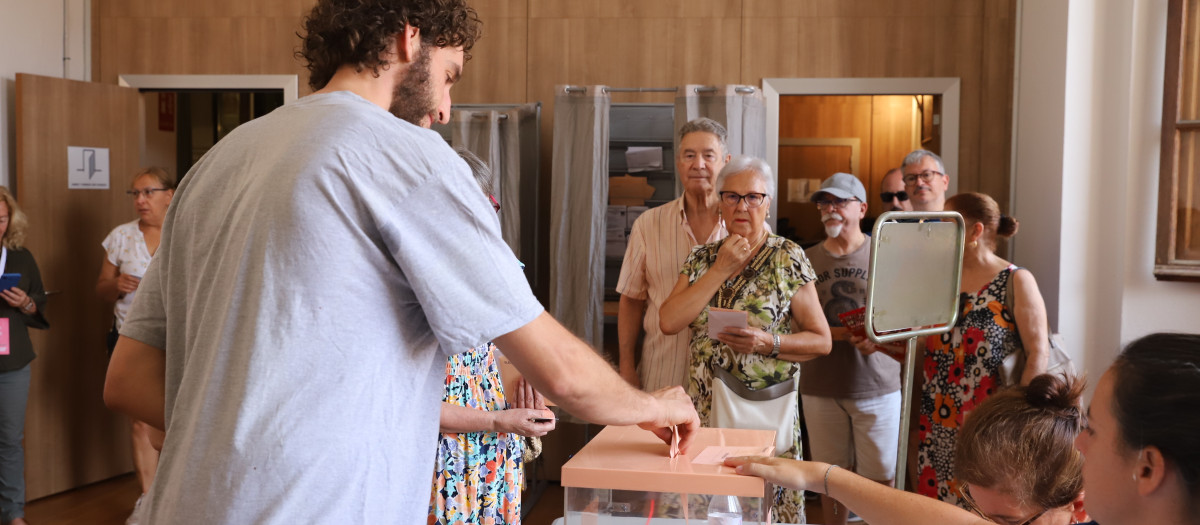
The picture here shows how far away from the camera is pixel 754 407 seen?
272 centimetres

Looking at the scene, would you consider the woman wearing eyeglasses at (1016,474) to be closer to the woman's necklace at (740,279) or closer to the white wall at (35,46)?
the woman's necklace at (740,279)

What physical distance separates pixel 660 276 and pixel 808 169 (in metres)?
3.83

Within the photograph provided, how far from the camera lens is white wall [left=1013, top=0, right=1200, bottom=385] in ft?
11.8

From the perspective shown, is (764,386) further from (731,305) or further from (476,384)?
(476,384)

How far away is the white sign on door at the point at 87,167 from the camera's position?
15.3 ft

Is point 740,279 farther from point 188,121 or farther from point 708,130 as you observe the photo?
point 188,121

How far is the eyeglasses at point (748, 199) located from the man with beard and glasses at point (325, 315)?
1.81 metres

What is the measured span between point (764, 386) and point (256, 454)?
76.9 inches

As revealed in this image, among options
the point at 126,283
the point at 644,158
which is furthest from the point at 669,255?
the point at 126,283

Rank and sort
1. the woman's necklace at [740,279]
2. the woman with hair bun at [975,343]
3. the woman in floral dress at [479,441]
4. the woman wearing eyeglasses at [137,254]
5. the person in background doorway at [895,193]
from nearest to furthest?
the woman in floral dress at [479,441] < the woman's necklace at [740,279] < the woman with hair bun at [975,343] < the person in background doorway at [895,193] < the woman wearing eyeglasses at [137,254]

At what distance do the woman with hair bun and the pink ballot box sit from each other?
5.53 feet

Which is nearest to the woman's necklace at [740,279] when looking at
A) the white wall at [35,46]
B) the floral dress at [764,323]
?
the floral dress at [764,323]

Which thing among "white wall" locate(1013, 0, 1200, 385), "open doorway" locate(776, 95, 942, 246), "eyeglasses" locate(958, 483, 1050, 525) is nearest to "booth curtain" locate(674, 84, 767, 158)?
"white wall" locate(1013, 0, 1200, 385)

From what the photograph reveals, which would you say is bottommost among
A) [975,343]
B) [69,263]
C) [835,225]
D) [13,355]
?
[13,355]
